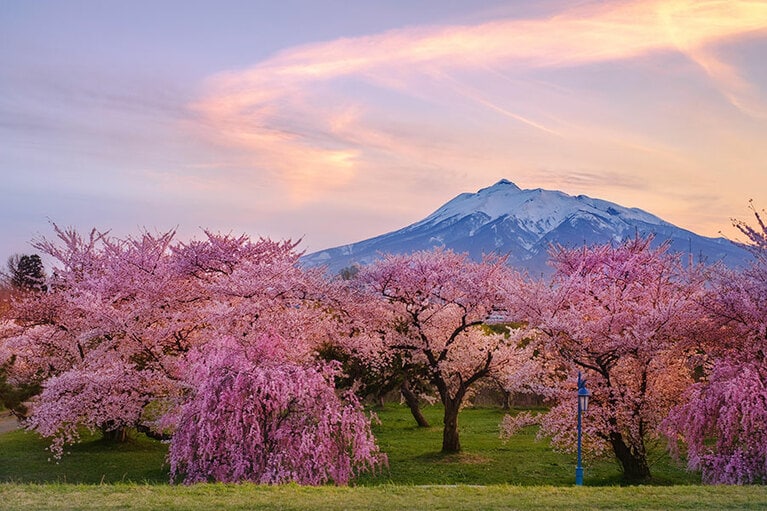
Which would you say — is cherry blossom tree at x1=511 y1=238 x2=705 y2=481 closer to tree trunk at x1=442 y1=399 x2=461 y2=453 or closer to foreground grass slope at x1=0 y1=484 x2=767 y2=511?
tree trunk at x1=442 y1=399 x2=461 y2=453

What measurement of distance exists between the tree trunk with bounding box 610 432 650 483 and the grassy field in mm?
378

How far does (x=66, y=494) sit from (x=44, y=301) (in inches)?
551

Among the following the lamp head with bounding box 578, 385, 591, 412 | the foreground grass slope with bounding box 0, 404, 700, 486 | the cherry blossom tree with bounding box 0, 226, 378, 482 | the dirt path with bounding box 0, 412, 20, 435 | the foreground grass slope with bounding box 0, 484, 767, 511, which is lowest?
the foreground grass slope with bounding box 0, 404, 700, 486

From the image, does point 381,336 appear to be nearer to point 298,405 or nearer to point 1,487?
point 298,405

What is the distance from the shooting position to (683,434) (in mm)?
19406

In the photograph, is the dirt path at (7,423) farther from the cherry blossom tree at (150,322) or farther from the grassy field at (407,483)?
the cherry blossom tree at (150,322)

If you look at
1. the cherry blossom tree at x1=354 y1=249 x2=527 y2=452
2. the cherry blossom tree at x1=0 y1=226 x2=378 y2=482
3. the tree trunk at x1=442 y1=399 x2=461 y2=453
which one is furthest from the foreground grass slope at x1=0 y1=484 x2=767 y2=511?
the cherry blossom tree at x1=354 y1=249 x2=527 y2=452

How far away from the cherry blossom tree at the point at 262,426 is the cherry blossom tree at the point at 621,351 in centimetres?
604

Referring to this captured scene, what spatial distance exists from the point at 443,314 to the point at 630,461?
880 cm

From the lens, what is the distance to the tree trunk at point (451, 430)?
25250mm

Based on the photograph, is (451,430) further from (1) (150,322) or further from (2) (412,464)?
(1) (150,322)

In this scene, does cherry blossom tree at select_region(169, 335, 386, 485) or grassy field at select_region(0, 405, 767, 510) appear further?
cherry blossom tree at select_region(169, 335, 386, 485)

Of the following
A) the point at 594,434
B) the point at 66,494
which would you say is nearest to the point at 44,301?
the point at 66,494

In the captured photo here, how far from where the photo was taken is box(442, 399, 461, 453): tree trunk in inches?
994
